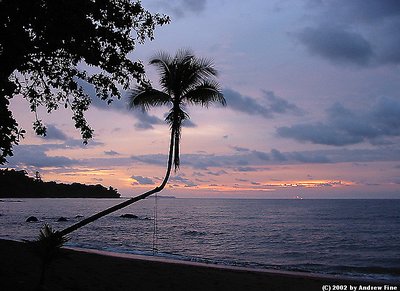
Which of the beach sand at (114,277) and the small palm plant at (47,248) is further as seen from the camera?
the beach sand at (114,277)

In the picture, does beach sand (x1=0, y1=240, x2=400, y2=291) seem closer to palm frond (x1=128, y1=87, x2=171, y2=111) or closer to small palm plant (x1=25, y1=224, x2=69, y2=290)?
small palm plant (x1=25, y1=224, x2=69, y2=290)

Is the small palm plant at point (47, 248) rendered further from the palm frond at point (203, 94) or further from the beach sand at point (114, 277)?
the palm frond at point (203, 94)

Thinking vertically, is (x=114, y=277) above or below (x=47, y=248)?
below

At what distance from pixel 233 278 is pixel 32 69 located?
8691 mm

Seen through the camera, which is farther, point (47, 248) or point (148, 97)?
point (148, 97)

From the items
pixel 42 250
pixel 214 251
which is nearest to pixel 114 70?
pixel 42 250

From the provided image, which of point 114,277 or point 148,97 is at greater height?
point 148,97

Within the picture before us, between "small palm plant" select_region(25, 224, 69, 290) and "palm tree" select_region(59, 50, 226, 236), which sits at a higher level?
"palm tree" select_region(59, 50, 226, 236)

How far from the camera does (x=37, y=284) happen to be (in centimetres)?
804

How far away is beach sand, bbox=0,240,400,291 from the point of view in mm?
8664

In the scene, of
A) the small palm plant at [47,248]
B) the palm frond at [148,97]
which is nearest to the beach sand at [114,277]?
the small palm plant at [47,248]

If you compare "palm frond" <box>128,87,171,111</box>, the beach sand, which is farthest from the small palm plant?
"palm frond" <box>128,87,171,111</box>

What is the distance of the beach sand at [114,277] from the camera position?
8.66 meters

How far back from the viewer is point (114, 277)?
11023 mm
